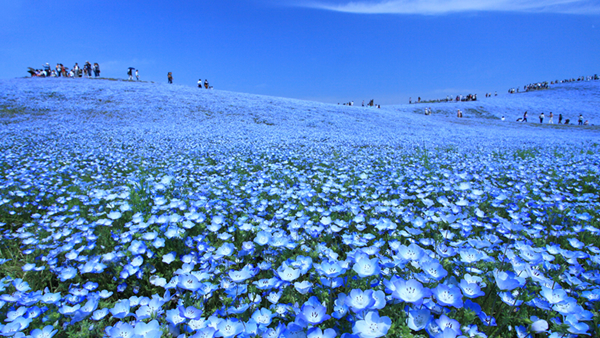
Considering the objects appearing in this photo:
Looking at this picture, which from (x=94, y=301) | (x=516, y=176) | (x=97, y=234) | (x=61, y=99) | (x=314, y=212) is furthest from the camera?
(x=61, y=99)

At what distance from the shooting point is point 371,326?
1.26 m

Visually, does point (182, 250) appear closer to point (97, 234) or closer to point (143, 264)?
point (143, 264)

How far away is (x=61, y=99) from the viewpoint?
60.0 ft

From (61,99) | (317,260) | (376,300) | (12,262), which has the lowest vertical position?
(12,262)

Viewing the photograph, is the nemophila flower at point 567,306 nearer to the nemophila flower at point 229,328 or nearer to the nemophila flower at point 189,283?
the nemophila flower at point 229,328

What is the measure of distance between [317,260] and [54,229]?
2.94 m

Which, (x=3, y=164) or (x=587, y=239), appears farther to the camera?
(x=3, y=164)

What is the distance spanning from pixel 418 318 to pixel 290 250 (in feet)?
4.53

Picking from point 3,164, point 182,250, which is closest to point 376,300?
point 182,250

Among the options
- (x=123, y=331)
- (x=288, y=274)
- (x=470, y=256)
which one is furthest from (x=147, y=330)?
(x=470, y=256)

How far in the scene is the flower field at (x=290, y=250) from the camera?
4.88ft

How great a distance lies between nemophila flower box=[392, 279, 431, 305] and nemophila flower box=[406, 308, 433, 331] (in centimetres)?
6

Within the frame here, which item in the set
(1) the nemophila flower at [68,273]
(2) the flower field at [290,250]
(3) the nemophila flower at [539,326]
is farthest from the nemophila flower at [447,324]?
(1) the nemophila flower at [68,273]

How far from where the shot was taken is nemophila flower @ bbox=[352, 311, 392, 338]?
118cm
